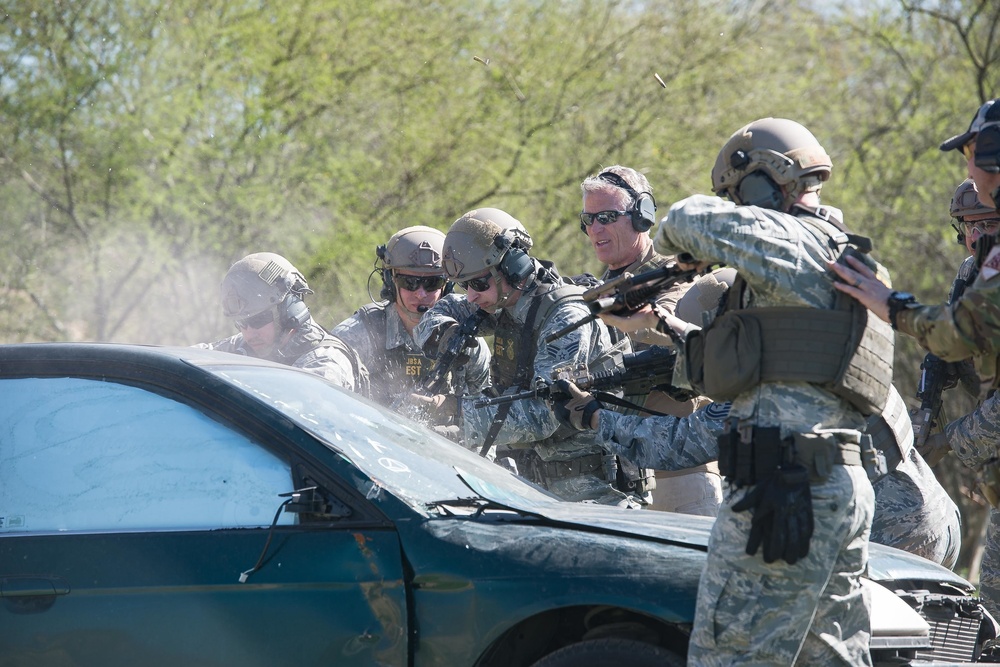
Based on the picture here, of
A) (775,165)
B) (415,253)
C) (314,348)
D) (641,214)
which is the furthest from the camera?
(415,253)

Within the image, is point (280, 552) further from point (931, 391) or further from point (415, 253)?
point (931, 391)

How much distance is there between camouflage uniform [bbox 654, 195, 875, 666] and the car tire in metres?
0.12

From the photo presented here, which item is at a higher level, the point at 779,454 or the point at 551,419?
the point at 779,454

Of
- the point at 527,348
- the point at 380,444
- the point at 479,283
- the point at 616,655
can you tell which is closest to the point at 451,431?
the point at 527,348

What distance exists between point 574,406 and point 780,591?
1579 millimetres

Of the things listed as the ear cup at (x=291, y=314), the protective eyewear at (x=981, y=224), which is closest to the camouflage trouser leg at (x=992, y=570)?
the protective eyewear at (x=981, y=224)

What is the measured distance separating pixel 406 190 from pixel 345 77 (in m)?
1.48

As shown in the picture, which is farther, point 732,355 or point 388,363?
point 388,363

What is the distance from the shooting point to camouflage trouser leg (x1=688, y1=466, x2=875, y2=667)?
10.7 ft

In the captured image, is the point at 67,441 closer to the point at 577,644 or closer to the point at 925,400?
the point at 577,644

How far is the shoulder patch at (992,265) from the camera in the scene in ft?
10.5

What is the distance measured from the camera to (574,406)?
4.79 metres

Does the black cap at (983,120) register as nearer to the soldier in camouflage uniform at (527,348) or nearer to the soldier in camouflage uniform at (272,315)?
the soldier in camouflage uniform at (527,348)

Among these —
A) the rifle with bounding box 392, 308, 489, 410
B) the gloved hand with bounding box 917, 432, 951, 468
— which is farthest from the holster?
the gloved hand with bounding box 917, 432, 951, 468
